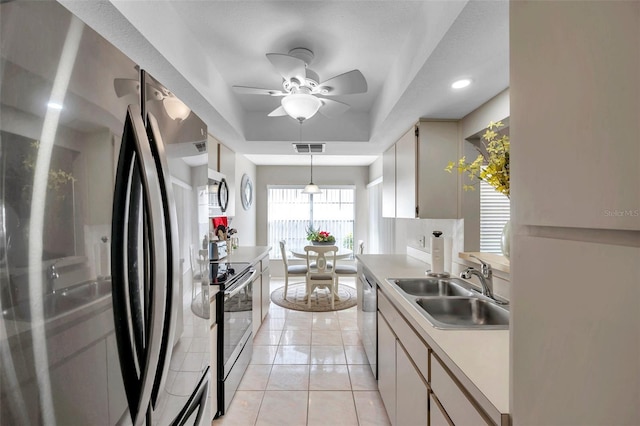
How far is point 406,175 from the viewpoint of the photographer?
2904 mm

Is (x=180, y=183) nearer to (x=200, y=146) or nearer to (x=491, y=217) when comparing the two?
(x=200, y=146)

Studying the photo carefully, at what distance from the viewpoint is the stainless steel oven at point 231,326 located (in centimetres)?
203

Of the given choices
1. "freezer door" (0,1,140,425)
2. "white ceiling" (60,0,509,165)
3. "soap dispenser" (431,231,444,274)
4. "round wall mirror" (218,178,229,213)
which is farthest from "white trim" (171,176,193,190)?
"round wall mirror" (218,178,229,213)

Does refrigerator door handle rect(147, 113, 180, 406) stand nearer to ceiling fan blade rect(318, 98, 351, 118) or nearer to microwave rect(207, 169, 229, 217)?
ceiling fan blade rect(318, 98, 351, 118)

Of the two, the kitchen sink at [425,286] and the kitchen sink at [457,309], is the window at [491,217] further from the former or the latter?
the kitchen sink at [457,309]

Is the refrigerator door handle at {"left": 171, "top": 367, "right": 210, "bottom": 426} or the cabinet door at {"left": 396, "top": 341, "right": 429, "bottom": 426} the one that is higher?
the refrigerator door handle at {"left": 171, "top": 367, "right": 210, "bottom": 426}

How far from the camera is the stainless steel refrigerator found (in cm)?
46

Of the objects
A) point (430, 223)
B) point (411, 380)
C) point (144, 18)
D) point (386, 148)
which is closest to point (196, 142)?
point (144, 18)

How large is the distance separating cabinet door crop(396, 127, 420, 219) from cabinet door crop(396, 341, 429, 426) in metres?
1.37

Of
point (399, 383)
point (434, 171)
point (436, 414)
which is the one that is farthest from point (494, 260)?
point (436, 414)

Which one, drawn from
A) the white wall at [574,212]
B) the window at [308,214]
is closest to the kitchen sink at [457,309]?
the white wall at [574,212]

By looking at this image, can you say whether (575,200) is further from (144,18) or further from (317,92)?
(317,92)

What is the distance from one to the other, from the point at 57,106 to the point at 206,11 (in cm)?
157

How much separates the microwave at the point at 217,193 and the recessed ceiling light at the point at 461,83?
2.39m
